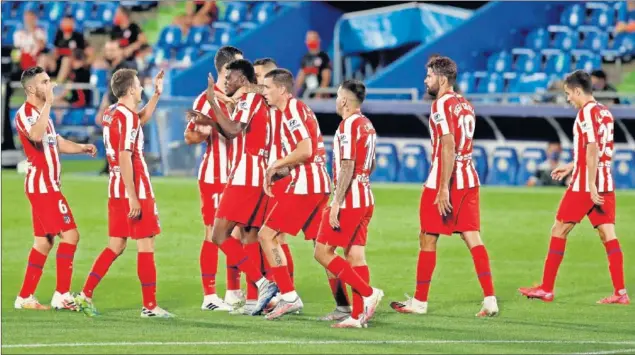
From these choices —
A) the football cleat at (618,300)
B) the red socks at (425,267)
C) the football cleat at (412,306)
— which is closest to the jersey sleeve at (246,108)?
the red socks at (425,267)

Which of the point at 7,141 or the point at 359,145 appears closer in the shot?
the point at 359,145

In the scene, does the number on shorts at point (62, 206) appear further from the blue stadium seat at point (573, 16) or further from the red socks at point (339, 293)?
the blue stadium seat at point (573, 16)

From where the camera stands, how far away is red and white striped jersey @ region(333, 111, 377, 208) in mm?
9625

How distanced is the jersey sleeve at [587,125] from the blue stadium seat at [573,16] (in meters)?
15.2

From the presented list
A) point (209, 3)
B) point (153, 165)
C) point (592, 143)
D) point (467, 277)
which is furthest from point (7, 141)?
point (592, 143)

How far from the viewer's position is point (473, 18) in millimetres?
26281

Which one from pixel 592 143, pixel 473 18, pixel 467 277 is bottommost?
pixel 467 277

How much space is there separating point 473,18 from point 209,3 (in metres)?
6.42

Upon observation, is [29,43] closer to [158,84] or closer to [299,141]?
[158,84]

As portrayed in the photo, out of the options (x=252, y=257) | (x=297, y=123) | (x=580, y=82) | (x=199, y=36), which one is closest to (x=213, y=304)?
(x=252, y=257)

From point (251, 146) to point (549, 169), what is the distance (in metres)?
11.1

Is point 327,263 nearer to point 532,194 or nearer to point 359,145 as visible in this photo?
point 359,145

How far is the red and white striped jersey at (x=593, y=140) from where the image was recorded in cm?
1115

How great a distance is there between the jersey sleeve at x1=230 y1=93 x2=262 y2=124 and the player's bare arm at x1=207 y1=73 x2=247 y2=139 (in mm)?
45
